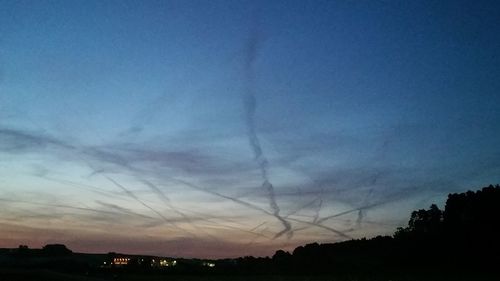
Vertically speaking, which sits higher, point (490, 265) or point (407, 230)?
point (407, 230)

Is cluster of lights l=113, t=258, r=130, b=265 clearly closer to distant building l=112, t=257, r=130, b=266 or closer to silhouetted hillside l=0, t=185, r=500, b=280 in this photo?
distant building l=112, t=257, r=130, b=266

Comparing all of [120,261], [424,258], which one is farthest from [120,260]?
[424,258]

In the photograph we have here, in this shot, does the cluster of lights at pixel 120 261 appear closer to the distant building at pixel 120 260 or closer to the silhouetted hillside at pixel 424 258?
the distant building at pixel 120 260

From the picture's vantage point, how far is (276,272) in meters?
99.7

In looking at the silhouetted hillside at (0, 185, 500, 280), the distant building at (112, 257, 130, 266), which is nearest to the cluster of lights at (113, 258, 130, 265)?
the distant building at (112, 257, 130, 266)

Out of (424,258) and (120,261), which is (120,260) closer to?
(120,261)

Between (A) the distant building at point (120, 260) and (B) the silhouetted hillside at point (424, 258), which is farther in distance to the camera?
(A) the distant building at point (120, 260)

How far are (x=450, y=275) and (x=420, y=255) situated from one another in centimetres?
2371

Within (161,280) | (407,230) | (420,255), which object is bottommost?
(161,280)

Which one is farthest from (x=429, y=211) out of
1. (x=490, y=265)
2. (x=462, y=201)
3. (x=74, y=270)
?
(x=74, y=270)

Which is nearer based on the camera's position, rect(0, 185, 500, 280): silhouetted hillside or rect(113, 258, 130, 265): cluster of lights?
rect(0, 185, 500, 280): silhouetted hillside

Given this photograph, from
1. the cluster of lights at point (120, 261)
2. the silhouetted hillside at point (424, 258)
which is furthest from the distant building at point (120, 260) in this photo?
the silhouetted hillside at point (424, 258)

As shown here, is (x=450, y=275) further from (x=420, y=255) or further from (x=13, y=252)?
(x=13, y=252)

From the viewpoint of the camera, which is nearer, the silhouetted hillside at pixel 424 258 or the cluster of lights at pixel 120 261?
the silhouetted hillside at pixel 424 258
